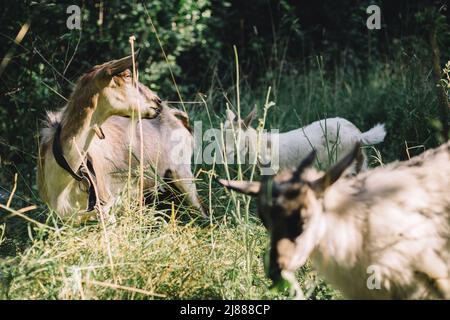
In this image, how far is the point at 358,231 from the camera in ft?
12.0

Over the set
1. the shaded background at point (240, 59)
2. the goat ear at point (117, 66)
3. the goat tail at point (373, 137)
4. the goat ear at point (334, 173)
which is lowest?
the shaded background at point (240, 59)

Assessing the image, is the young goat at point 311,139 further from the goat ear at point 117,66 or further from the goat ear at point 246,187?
the goat ear at point 246,187

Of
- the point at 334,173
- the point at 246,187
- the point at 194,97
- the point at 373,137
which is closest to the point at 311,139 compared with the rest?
the point at 373,137

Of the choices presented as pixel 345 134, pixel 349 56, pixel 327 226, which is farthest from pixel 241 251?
pixel 349 56

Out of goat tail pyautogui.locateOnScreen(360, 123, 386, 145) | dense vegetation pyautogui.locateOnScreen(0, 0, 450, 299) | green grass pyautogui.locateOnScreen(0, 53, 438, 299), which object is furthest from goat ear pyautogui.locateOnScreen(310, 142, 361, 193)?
goat tail pyautogui.locateOnScreen(360, 123, 386, 145)

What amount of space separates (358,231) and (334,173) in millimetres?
376

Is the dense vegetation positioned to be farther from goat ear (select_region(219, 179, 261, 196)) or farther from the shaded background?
goat ear (select_region(219, 179, 261, 196))

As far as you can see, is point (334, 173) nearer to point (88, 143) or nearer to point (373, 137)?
point (88, 143)

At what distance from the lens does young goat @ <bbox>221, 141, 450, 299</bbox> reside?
11.4 ft

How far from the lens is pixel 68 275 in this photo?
4094mm

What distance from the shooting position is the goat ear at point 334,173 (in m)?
3.45

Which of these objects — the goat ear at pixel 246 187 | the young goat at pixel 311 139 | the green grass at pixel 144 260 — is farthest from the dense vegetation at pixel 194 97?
the goat ear at pixel 246 187
